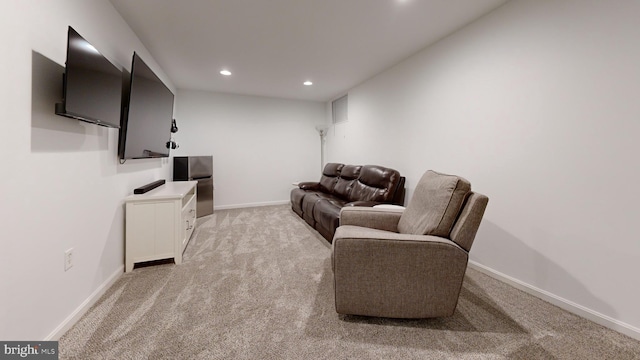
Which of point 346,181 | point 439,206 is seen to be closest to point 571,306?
point 439,206

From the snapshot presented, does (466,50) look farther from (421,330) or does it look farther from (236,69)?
(236,69)

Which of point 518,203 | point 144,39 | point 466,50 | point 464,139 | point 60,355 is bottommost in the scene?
point 60,355

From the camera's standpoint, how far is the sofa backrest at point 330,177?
4.12m

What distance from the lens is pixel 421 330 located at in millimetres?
1411

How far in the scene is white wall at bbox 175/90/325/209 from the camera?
4457 mm

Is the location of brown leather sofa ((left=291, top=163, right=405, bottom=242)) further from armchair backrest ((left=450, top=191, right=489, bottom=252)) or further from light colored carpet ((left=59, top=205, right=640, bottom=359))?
armchair backrest ((left=450, top=191, right=489, bottom=252))


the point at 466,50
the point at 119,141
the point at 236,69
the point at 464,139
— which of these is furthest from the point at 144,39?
→ the point at 464,139

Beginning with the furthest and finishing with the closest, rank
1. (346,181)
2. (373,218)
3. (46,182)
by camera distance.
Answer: (346,181)
(373,218)
(46,182)

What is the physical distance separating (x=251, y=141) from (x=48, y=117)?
11.8ft

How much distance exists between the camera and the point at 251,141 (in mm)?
4852

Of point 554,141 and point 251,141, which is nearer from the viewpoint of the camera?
point 554,141

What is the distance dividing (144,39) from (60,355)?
9.44 ft

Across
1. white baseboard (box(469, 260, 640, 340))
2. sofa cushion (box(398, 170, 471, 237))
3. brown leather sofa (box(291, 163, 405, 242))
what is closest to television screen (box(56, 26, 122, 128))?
brown leather sofa (box(291, 163, 405, 242))

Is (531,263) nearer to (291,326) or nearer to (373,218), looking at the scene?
(373,218)
